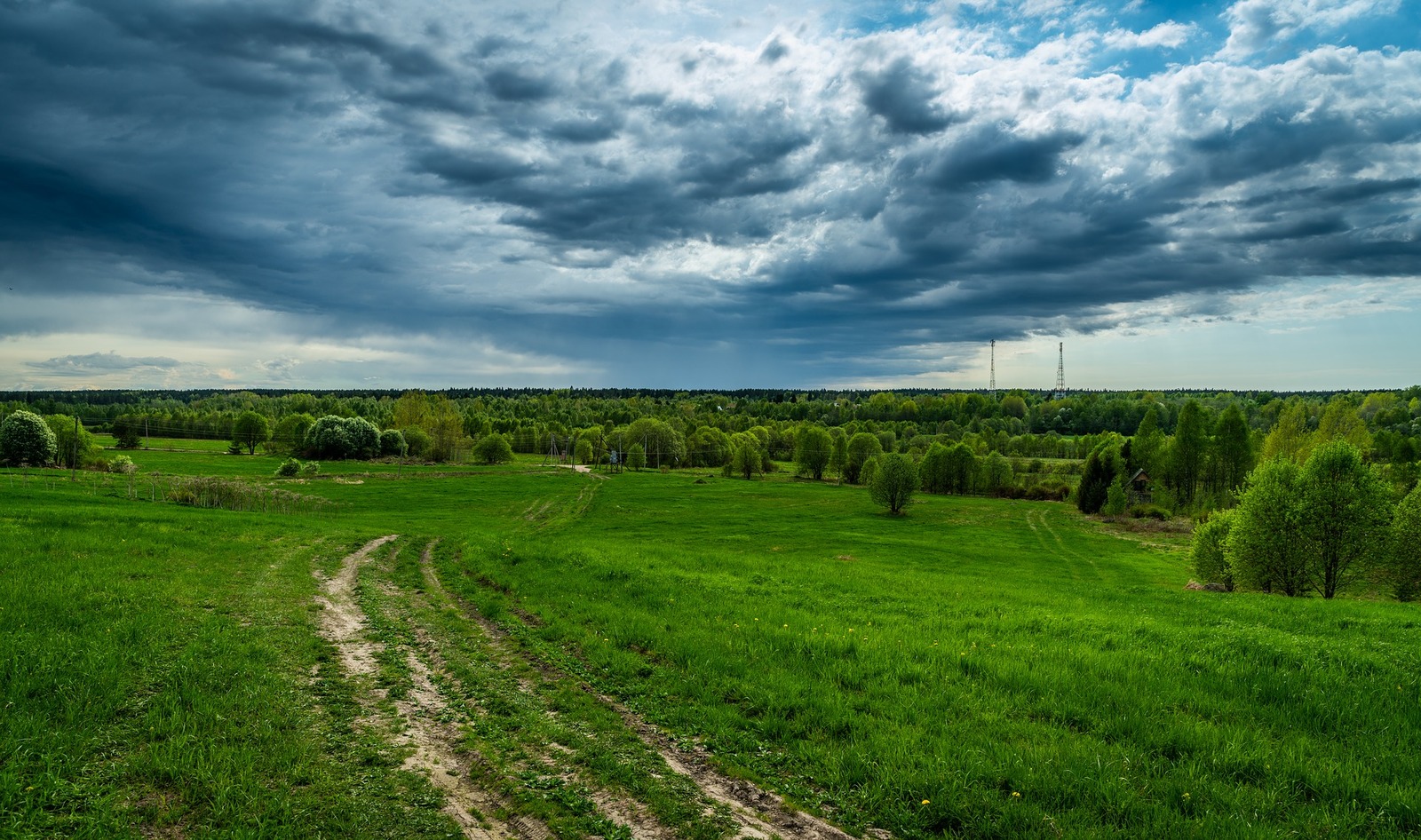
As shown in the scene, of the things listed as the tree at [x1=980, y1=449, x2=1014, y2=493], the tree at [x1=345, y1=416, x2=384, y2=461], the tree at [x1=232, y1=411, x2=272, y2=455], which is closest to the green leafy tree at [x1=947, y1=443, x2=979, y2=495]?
the tree at [x1=980, y1=449, x2=1014, y2=493]

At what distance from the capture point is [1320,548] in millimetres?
32312

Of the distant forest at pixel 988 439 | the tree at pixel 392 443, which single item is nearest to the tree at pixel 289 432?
the distant forest at pixel 988 439

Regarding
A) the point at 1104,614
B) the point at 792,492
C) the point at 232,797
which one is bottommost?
the point at 792,492

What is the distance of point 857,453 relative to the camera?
129750mm

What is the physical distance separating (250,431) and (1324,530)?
153 m

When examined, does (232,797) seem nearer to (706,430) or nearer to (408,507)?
(408,507)

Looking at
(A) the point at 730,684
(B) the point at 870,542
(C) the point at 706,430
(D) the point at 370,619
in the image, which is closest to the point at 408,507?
(B) the point at 870,542

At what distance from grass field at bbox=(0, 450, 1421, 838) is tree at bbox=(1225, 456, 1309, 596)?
1304 cm

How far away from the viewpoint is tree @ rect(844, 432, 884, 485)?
12675 cm

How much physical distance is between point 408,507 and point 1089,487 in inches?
3715

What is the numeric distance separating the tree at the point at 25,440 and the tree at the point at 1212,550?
104292 millimetres

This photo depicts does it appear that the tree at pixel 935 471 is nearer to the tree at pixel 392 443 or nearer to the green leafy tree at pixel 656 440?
the green leafy tree at pixel 656 440

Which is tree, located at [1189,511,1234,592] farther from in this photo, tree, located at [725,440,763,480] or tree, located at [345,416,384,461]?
tree, located at [345,416,384,461]

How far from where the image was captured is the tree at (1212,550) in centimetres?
3953
